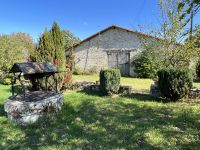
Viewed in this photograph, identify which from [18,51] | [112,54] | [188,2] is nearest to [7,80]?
[18,51]

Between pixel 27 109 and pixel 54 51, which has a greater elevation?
pixel 54 51

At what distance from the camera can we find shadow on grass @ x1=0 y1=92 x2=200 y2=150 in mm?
3641

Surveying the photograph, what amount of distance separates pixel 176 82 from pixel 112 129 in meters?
3.37

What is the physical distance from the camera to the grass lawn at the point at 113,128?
366 centimetres

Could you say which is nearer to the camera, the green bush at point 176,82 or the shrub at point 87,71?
the green bush at point 176,82

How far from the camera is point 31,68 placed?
551cm

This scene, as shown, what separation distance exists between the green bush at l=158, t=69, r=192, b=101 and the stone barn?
917 cm

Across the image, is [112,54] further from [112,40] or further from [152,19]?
[152,19]

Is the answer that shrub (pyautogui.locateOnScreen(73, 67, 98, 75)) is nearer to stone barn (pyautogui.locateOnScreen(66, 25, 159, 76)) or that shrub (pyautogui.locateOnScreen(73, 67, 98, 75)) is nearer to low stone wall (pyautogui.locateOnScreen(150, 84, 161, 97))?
stone barn (pyautogui.locateOnScreen(66, 25, 159, 76))

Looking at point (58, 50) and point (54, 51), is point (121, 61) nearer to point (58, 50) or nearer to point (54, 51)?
point (58, 50)

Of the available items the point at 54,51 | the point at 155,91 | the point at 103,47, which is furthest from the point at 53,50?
the point at 103,47

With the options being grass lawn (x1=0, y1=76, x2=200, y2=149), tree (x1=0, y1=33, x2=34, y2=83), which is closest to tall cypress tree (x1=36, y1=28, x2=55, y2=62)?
grass lawn (x1=0, y1=76, x2=200, y2=149)

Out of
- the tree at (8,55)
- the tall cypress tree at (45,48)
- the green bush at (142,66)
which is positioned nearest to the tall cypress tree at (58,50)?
the tall cypress tree at (45,48)

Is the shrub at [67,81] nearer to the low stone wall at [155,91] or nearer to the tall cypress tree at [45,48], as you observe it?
the tall cypress tree at [45,48]
